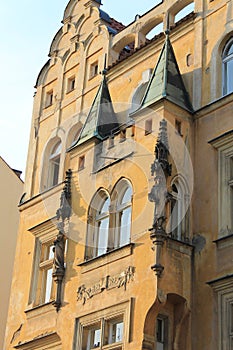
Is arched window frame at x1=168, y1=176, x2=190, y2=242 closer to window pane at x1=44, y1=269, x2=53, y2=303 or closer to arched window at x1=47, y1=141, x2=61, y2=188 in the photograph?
window pane at x1=44, y1=269, x2=53, y2=303

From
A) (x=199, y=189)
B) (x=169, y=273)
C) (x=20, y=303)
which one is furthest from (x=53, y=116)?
(x=169, y=273)

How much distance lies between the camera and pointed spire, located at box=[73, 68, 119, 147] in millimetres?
21484

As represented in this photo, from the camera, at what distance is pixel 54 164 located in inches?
1007

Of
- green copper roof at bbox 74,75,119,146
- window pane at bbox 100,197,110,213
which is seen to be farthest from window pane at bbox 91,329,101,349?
green copper roof at bbox 74,75,119,146

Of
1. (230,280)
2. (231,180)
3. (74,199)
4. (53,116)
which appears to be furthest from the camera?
(53,116)

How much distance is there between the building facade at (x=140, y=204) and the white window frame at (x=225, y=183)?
0.09 ft

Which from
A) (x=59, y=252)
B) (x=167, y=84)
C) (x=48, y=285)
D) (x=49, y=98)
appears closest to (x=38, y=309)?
(x=48, y=285)

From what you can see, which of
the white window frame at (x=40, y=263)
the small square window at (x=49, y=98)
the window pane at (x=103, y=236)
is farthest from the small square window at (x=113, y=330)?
the small square window at (x=49, y=98)

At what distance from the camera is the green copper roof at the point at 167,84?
20.0 metres

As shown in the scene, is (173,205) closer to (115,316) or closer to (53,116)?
(115,316)

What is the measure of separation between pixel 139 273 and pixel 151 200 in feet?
5.36

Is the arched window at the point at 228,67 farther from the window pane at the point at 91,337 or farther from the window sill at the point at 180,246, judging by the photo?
the window pane at the point at 91,337

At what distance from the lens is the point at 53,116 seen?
85.5 ft

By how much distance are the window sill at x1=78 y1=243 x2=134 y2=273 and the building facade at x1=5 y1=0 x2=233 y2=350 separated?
1.0 inches
